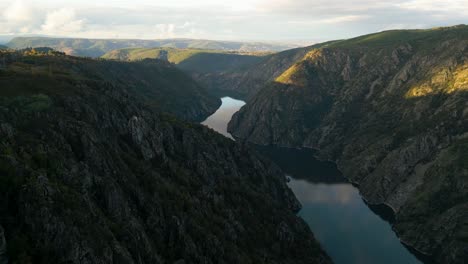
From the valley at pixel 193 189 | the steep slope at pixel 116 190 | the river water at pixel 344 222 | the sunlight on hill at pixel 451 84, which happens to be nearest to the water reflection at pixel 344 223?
the river water at pixel 344 222

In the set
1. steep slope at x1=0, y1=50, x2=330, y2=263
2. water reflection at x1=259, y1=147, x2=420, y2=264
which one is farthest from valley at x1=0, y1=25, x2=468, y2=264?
water reflection at x1=259, y1=147, x2=420, y2=264

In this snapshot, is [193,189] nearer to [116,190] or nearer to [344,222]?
[116,190]

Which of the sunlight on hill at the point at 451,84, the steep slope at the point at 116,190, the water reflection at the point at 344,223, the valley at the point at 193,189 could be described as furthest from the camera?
the sunlight on hill at the point at 451,84

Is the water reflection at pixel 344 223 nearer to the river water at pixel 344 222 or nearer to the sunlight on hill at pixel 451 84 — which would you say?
the river water at pixel 344 222

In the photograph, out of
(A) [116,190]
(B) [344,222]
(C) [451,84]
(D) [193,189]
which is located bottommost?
(B) [344,222]

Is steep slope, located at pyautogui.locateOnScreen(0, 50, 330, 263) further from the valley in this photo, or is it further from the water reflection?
the water reflection

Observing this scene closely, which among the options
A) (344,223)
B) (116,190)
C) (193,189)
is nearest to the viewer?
(116,190)

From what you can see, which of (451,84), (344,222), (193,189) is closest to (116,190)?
(193,189)
